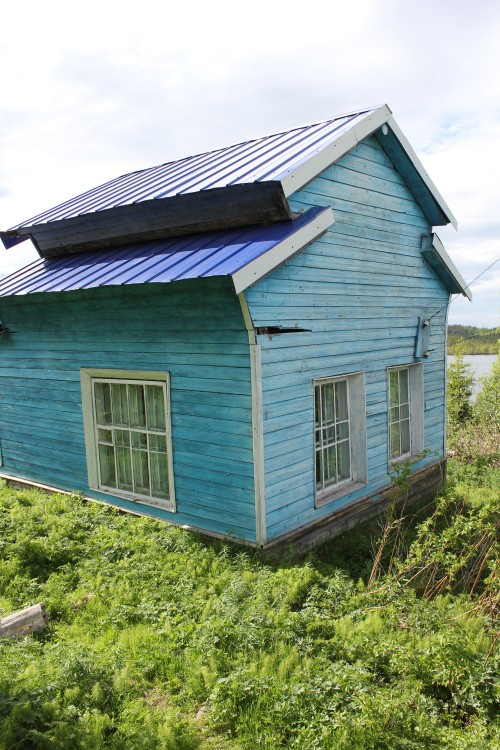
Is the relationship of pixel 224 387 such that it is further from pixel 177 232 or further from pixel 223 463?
pixel 177 232

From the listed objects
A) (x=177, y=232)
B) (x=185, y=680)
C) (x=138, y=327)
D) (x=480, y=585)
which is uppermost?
(x=177, y=232)

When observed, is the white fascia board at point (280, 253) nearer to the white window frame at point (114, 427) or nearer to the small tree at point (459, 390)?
the white window frame at point (114, 427)

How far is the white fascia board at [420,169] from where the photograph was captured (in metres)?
8.30

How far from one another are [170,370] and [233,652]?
3486 millimetres

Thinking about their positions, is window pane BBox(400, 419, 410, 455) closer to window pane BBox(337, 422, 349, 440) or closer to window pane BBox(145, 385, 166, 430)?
window pane BBox(337, 422, 349, 440)

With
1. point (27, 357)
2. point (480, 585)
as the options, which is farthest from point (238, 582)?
point (27, 357)

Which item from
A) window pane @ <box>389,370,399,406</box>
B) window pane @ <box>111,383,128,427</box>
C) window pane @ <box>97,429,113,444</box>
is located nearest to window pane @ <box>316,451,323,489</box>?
window pane @ <box>389,370,399,406</box>

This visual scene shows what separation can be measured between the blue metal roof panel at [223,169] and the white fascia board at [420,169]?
1.75 ft

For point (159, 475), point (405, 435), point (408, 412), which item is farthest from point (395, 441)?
point (159, 475)

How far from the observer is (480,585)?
6.78 metres

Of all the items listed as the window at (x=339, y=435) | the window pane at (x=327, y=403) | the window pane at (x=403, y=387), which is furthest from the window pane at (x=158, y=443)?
the window pane at (x=403, y=387)

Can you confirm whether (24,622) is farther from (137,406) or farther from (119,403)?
(119,403)

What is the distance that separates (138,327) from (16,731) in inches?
184

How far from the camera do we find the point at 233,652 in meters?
4.82
